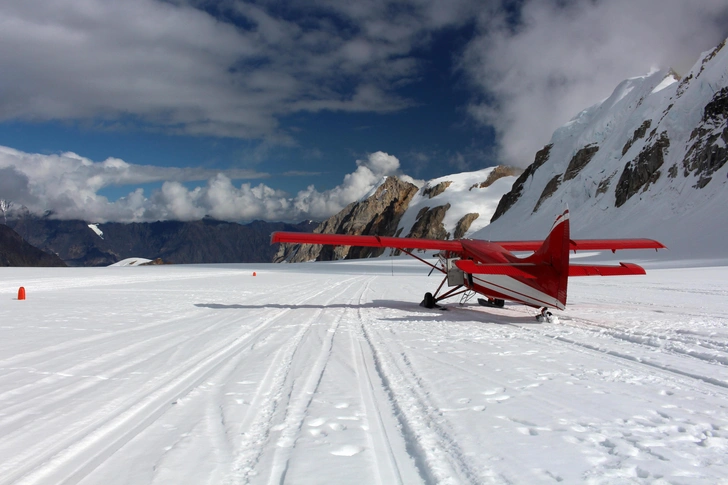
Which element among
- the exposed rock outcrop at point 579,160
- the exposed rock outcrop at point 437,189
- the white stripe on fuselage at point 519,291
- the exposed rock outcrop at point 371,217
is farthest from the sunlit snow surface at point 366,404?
the exposed rock outcrop at point 437,189

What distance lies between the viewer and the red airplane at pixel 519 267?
860cm

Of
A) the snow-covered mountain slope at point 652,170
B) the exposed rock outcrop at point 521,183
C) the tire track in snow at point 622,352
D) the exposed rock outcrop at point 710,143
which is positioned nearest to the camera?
the tire track in snow at point 622,352

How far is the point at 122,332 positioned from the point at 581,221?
2343 inches

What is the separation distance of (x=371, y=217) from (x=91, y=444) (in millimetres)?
136831

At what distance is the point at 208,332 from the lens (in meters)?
7.70

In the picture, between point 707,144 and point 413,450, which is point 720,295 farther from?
point 707,144

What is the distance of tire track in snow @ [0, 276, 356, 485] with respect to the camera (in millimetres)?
2664

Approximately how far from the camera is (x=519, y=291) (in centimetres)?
910

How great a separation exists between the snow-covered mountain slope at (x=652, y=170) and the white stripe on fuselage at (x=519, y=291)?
28.2 meters

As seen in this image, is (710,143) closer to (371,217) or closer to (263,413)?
(263,413)

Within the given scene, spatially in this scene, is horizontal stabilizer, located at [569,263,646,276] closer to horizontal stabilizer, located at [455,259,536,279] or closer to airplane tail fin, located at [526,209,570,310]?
airplane tail fin, located at [526,209,570,310]

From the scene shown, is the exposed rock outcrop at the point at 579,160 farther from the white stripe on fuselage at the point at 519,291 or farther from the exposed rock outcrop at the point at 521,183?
the white stripe on fuselage at the point at 519,291

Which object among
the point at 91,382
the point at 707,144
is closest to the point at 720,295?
the point at 91,382

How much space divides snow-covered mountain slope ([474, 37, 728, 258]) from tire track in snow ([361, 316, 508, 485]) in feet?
111
